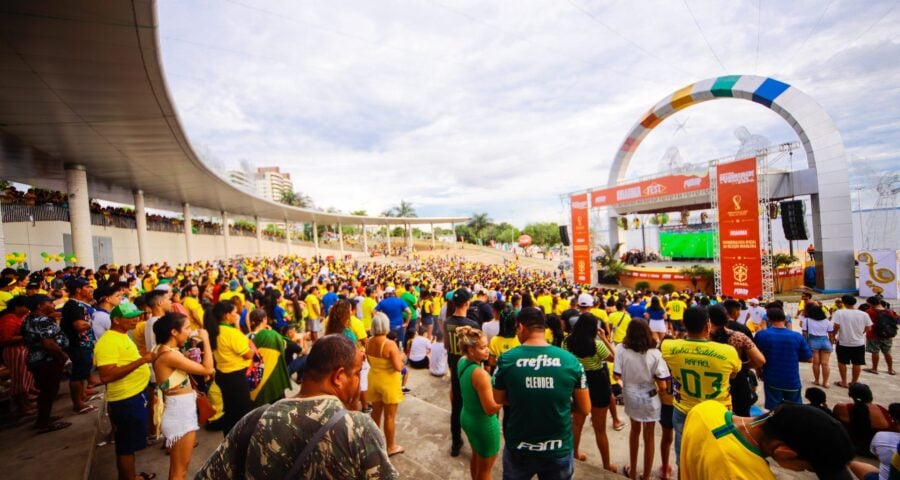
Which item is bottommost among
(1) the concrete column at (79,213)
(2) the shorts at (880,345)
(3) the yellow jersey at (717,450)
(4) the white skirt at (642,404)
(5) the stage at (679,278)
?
(5) the stage at (679,278)

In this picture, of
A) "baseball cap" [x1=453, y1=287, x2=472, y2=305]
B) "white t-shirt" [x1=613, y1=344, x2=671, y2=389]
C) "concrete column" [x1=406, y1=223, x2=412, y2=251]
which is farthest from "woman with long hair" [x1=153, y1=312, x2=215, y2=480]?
"concrete column" [x1=406, y1=223, x2=412, y2=251]

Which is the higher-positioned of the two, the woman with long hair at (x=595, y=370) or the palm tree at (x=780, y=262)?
the woman with long hair at (x=595, y=370)

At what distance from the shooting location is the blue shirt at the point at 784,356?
3553 mm

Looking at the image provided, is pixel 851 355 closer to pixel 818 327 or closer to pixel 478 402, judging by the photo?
pixel 818 327

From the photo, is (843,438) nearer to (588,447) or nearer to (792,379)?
(588,447)

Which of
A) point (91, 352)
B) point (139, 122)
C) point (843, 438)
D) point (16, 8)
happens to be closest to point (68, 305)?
point (91, 352)

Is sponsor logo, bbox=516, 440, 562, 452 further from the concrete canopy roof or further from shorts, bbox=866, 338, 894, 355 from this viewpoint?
shorts, bbox=866, 338, 894, 355

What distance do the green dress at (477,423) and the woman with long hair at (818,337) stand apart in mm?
5566

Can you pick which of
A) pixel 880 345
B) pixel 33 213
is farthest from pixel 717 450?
pixel 33 213

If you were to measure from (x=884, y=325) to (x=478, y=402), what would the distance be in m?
7.70

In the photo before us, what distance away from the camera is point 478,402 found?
2502 mm

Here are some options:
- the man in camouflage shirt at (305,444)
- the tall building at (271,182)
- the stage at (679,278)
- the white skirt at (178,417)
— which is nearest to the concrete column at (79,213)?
the white skirt at (178,417)

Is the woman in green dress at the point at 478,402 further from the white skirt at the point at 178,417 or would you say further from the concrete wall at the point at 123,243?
the concrete wall at the point at 123,243

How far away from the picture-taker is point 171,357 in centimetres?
257
